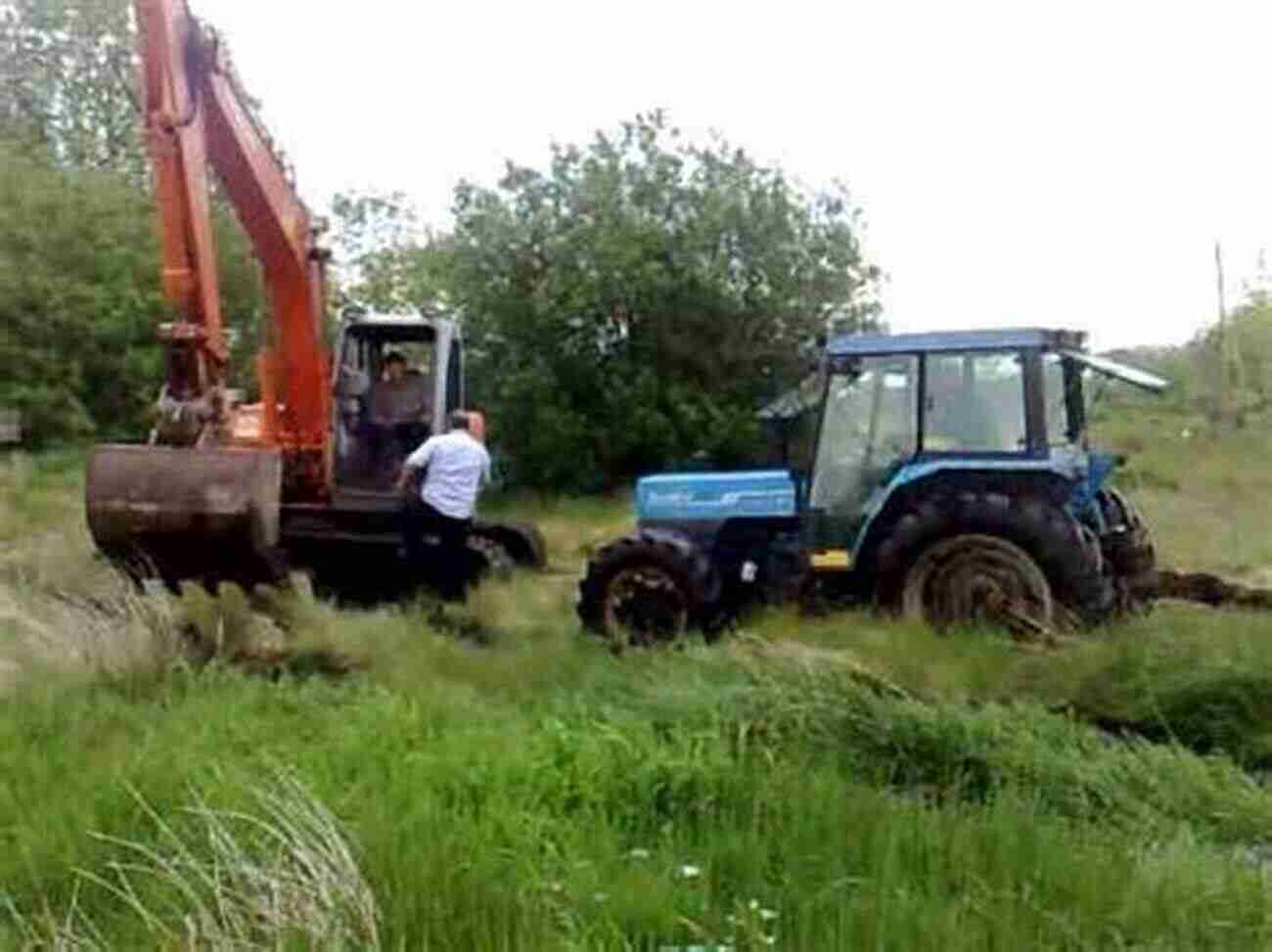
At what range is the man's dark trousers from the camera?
11.5m

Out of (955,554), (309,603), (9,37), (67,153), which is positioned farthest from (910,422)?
(9,37)

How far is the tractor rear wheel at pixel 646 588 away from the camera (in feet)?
33.9

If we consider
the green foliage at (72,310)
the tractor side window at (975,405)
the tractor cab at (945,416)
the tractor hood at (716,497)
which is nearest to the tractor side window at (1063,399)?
the tractor cab at (945,416)

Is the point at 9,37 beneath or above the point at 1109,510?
above

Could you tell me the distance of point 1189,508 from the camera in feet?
68.2

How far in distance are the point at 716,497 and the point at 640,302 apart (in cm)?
1072

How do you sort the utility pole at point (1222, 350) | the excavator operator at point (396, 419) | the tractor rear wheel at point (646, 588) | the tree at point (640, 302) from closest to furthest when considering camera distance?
1. the tractor rear wheel at point (646, 588)
2. the excavator operator at point (396, 419)
3. the tree at point (640, 302)
4. the utility pole at point (1222, 350)

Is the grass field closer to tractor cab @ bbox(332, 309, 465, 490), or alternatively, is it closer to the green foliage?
tractor cab @ bbox(332, 309, 465, 490)

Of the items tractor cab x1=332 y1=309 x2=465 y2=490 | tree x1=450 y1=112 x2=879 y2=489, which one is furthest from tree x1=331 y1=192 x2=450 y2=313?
tractor cab x1=332 y1=309 x2=465 y2=490

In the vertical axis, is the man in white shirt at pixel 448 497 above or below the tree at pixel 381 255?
below

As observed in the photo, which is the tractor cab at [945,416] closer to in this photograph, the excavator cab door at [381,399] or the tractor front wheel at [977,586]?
the tractor front wheel at [977,586]

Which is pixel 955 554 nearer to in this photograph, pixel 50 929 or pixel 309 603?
pixel 309 603

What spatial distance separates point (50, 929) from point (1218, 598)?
8926 millimetres

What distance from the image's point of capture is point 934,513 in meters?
9.59
